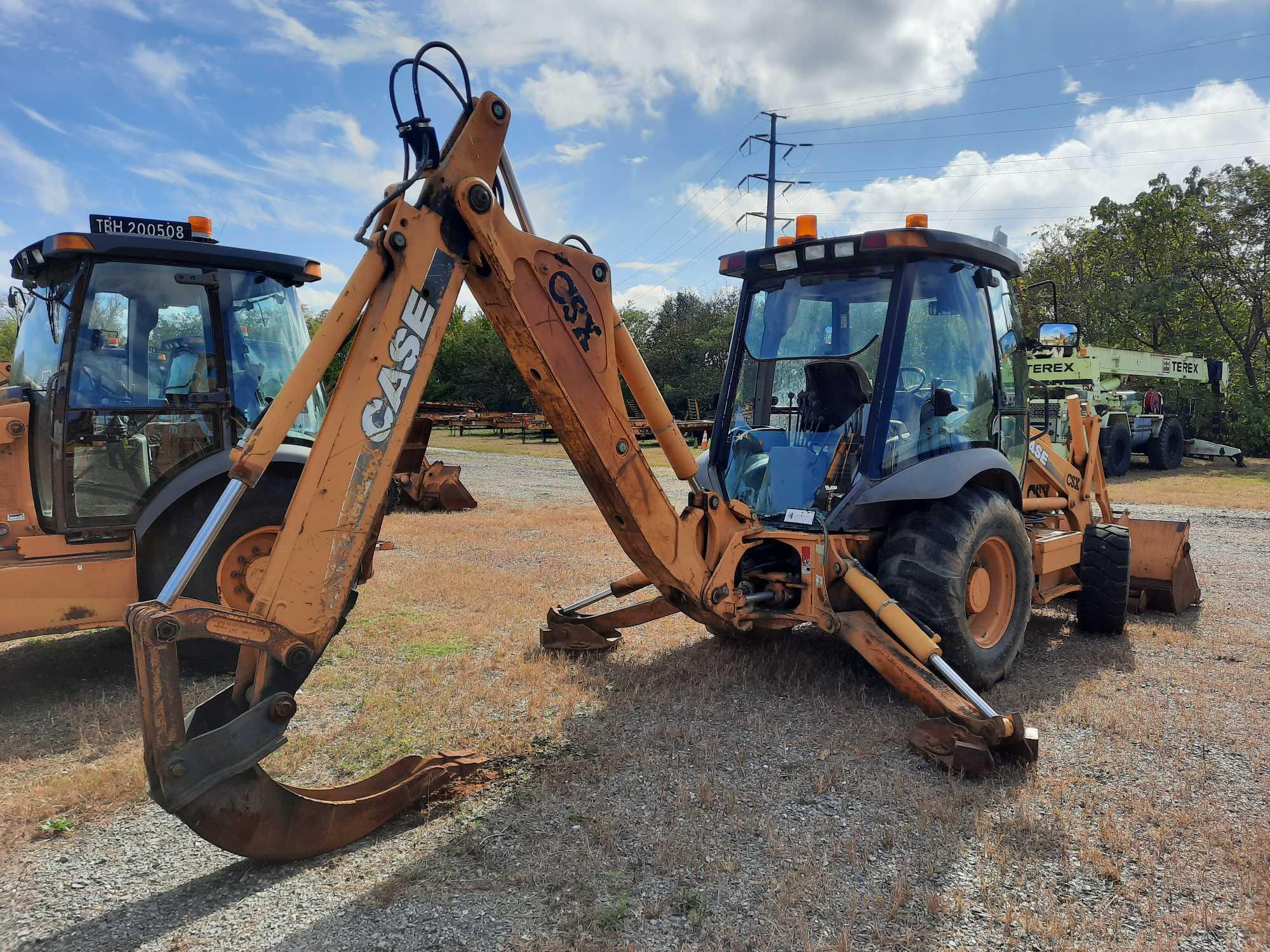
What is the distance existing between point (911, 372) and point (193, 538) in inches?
164

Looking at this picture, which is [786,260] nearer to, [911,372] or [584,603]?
[911,372]

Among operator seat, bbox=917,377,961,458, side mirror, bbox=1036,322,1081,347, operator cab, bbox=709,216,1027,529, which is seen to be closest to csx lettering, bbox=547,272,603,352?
operator cab, bbox=709,216,1027,529

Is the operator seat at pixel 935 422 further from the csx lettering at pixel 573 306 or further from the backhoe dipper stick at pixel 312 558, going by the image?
the backhoe dipper stick at pixel 312 558

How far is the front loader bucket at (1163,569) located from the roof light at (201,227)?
667 centimetres

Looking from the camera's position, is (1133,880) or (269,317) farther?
(269,317)

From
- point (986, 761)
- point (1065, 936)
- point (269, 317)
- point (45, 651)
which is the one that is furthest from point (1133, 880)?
point (45, 651)

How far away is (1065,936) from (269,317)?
5.29 m

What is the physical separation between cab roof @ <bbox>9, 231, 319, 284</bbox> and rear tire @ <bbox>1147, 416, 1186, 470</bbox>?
19261mm

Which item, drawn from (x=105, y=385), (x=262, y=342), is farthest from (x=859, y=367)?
(x=105, y=385)

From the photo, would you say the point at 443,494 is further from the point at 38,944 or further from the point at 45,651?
the point at 38,944

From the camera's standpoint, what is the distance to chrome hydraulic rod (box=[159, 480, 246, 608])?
2.73 meters

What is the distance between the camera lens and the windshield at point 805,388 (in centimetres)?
485

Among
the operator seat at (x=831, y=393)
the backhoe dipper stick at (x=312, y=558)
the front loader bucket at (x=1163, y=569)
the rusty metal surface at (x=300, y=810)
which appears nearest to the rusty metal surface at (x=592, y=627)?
the operator seat at (x=831, y=393)

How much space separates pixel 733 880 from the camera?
9.75 feet
